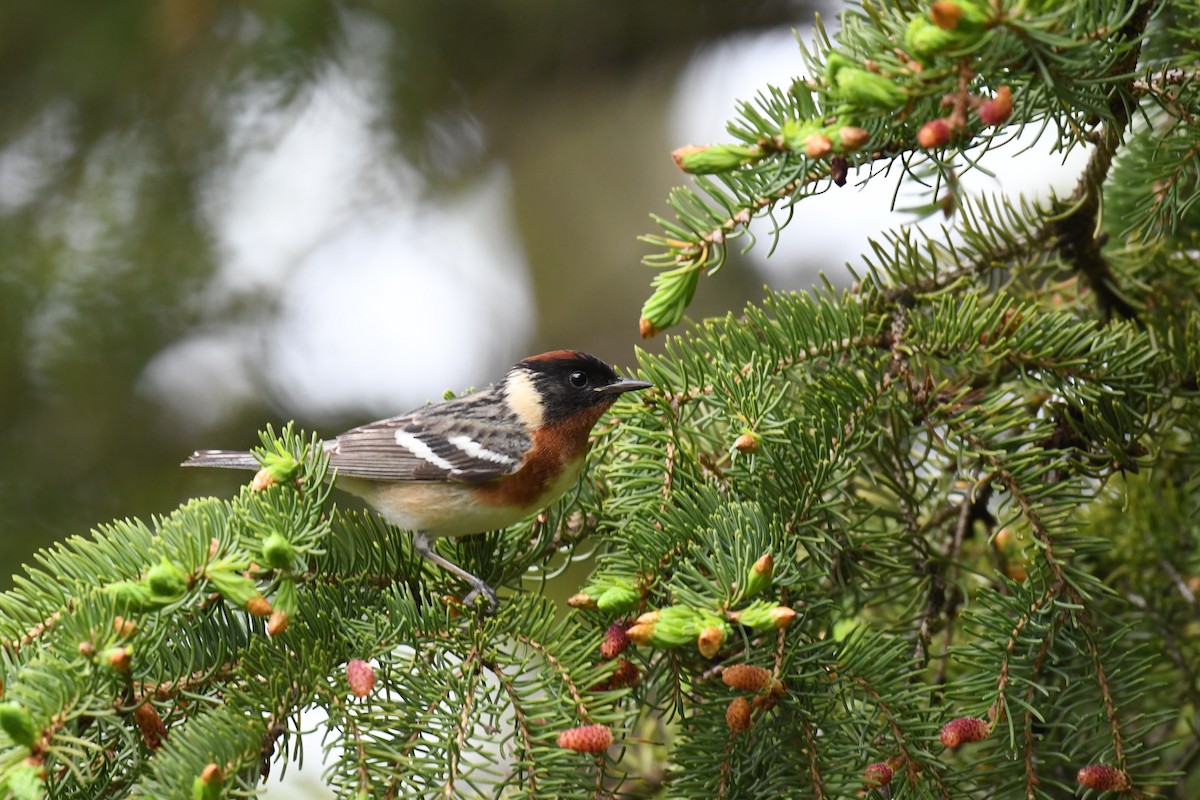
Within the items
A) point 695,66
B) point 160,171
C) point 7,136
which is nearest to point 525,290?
point 695,66

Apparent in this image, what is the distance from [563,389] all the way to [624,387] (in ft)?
1.71

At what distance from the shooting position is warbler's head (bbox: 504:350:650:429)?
2859 mm

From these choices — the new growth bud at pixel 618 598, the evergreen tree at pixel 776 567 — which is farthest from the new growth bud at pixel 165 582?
the new growth bud at pixel 618 598

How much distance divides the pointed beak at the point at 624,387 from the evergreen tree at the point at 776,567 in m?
0.04

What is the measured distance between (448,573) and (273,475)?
1.70ft

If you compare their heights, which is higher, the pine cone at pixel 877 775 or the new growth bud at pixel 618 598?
the new growth bud at pixel 618 598

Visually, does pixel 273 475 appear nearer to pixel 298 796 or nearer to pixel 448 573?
pixel 448 573

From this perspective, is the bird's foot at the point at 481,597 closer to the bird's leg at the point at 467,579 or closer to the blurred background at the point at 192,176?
the bird's leg at the point at 467,579

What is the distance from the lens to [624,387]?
248cm

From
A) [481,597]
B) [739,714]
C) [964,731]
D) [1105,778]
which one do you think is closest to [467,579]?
[481,597]

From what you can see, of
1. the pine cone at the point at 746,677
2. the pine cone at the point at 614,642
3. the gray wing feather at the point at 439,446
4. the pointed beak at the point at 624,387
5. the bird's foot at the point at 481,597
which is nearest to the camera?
the pine cone at the point at 746,677

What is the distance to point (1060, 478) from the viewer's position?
2205 millimetres

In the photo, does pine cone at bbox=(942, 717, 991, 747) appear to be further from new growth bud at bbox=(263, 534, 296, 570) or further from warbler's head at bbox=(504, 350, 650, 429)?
warbler's head at bbox=(504, 350, 650, 429)

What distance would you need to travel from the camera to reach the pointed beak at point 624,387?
7.82ft
